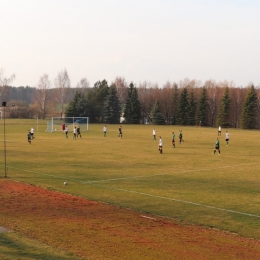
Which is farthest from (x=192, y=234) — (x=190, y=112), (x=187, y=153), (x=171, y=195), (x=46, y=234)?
(x=190, y=112)

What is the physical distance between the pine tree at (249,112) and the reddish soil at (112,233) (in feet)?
271

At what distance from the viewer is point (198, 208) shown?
1564 centimetres

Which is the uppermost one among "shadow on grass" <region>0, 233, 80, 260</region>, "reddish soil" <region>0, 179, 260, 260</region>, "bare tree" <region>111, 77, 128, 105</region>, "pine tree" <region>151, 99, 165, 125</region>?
"bare tree" <region>111, 77, 128, 105</region>

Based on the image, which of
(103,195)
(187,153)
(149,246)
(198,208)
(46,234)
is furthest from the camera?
(187,153)

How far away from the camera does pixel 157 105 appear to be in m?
105

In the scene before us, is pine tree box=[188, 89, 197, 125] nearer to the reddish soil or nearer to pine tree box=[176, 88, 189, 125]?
pine tree box=[176, 88, 189, 125]

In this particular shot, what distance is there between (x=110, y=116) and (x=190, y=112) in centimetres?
2058

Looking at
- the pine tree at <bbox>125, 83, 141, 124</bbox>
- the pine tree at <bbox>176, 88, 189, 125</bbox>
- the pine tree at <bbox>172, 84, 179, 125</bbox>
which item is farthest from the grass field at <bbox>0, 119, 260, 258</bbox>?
the pine tree at <bbox>172, 84, 179, 125</bbox>

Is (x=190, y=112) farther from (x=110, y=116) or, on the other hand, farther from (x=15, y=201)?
(x=15, y=201)

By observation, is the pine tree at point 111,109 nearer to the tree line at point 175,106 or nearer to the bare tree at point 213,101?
the tree line at point 175,106

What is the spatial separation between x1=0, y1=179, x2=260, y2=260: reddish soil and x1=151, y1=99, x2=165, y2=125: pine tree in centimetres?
8882

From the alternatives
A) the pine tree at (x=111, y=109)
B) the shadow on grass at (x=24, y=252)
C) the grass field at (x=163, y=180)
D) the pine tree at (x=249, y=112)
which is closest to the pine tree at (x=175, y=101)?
the pine tree at (x=111, y=109)

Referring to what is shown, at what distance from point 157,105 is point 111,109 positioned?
12037 millimetres

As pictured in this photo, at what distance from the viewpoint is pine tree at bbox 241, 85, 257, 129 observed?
308ft
